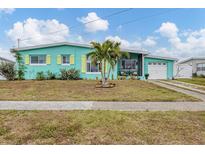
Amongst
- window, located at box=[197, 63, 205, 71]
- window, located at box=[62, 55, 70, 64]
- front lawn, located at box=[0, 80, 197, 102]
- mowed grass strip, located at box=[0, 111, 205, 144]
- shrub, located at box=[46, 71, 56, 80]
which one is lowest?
mowed grass strip, located at box=[0, 111, 205, 144]

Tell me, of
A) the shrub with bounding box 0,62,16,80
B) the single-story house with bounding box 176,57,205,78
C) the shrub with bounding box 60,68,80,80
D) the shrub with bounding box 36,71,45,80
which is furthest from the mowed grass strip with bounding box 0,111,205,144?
the single-story house with bounding box 176,57,205,78

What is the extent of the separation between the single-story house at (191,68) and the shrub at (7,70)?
68.8 feet

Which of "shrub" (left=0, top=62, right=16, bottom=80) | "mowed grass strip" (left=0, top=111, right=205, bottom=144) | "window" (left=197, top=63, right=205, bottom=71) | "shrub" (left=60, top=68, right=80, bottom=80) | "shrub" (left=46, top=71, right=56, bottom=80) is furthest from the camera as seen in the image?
"window" (left=197, top=63, right=205, bottom=71)

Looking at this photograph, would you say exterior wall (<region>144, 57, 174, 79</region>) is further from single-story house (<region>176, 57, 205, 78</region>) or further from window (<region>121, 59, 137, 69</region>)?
single-story house (<region>176, 57, 205, 78</region>)

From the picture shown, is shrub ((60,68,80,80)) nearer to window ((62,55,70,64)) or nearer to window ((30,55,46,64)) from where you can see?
window ((62,55,70,64))

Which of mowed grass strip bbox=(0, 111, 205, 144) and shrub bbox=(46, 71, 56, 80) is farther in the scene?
shrub bbox=(46, 71, 56, 80)

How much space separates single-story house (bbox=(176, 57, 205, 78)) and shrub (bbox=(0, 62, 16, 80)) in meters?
21.0

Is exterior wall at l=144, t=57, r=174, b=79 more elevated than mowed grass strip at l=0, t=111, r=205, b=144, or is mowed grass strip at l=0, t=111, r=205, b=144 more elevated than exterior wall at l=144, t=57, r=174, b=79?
exterior wall at l=144, t=57, r=174, b=79

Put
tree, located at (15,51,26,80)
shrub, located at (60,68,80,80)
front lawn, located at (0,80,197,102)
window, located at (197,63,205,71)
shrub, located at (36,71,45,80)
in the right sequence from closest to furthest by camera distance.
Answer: front lawn, located at (0,80,197,102)
shrub, located at (60,68,80,80)
shrub, located at (36,71,45,80)
tree, located at (15,51,26,80)
window, located at (197,63,205,71)

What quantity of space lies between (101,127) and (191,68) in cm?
2799

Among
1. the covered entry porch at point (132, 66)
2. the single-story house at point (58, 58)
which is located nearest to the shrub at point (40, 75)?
the single-story house at point (58, 58)

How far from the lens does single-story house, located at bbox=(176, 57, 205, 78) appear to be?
27672mm

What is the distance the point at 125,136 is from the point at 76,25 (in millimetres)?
24865
